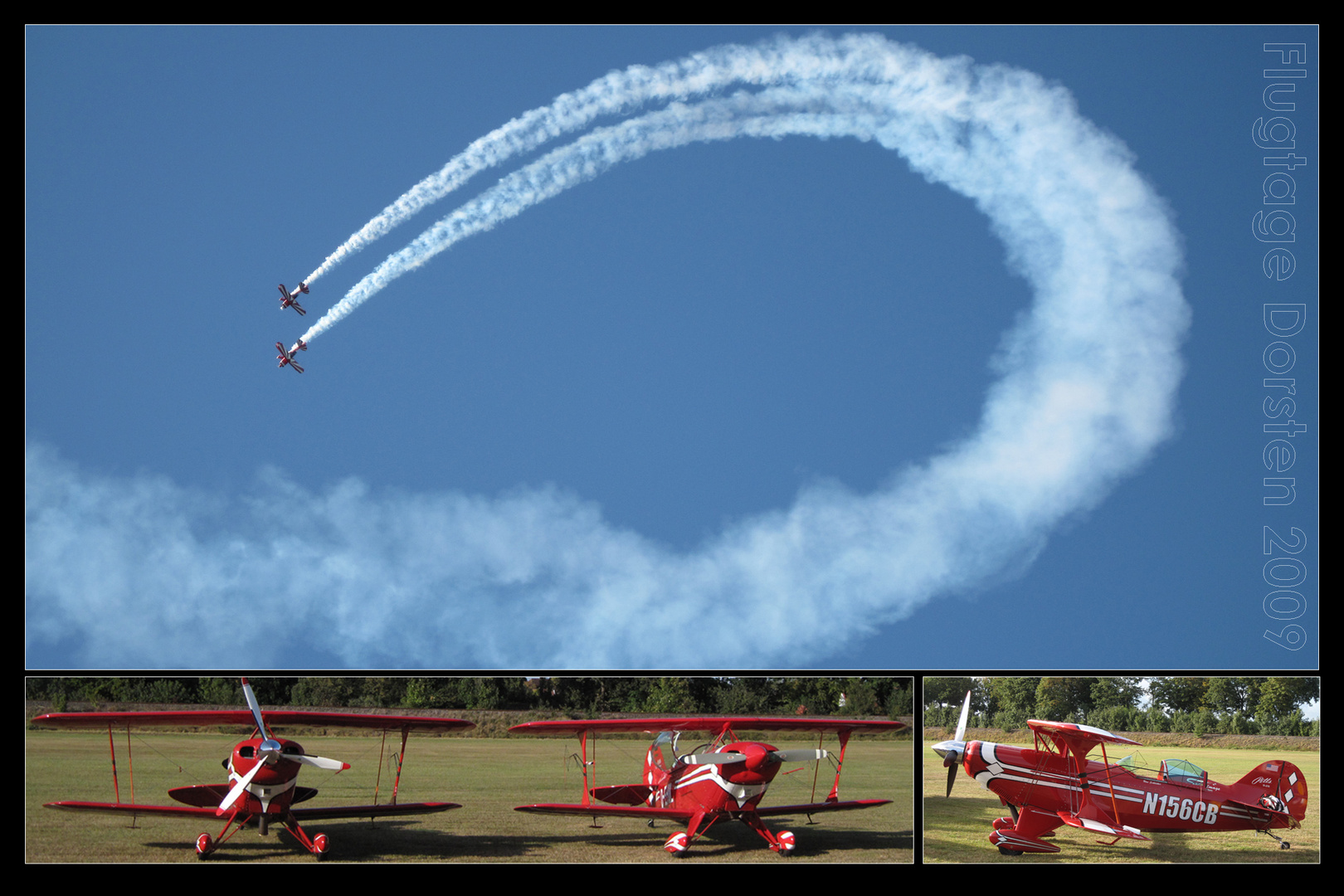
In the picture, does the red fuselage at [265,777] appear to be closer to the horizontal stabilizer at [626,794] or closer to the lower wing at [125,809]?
the lower wing at [125,809]

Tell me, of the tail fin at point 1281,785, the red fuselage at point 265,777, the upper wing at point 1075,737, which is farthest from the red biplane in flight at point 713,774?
the tail fin at point 1281,785

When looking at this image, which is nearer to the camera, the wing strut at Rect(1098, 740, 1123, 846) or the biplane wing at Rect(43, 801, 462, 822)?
the biplane wing at Rect(43, 801, 462, 822)

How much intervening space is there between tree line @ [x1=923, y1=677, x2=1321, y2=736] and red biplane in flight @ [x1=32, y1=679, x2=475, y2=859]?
11646 mm

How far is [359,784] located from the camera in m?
29.5

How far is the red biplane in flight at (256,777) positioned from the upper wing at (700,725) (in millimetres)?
2403

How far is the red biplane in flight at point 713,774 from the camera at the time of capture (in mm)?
23234

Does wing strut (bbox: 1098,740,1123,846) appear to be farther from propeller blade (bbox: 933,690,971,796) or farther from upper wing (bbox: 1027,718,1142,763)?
propeller blade (bbox: 933,690,971,796)

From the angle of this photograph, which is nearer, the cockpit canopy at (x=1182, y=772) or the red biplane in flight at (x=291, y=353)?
the cockpit canopy at (x=1182, y=772)

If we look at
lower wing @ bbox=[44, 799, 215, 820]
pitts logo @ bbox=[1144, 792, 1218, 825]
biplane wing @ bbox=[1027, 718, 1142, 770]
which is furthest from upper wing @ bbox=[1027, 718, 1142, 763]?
lower wing @ bbox=[44, 799, 215, 820]

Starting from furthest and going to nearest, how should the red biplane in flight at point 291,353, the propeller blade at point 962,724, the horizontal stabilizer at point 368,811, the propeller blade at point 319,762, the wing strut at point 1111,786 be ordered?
the red biplane in flight at point 291,353
the horizontal stabilizer at point 368,811
the wing strut at point 1111,786
the propeller blade at point 962,724
the propeller blade at point 319,762

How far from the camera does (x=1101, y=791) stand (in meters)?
22.6

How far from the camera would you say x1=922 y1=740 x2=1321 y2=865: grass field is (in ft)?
72.3

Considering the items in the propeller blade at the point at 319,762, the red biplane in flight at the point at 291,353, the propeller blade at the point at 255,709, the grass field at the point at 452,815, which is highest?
the red biplane in flight at the point at 291,353
